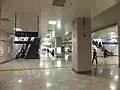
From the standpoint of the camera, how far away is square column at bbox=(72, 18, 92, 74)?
308 inches

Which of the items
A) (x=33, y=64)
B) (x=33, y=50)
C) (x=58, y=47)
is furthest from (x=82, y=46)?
(x=58, y=47)

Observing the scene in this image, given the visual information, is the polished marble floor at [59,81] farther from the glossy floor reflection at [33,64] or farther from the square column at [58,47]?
the square column at [58,47]

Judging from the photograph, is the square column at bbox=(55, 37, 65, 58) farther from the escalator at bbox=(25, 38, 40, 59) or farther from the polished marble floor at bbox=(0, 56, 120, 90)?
the polished marble floor at bbox=(0, 56, 120, 90)

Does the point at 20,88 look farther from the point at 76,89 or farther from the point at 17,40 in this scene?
the point at 17,40

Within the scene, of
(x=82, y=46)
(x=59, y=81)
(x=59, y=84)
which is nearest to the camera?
(x=59, y=84)

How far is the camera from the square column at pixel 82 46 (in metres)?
7.83

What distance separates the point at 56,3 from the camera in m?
5.36

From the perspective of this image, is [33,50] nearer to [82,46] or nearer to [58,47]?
[58,47]

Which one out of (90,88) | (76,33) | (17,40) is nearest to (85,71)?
(76,33)

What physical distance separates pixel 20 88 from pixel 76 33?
453cm

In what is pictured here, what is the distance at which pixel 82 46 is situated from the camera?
794 centimetres

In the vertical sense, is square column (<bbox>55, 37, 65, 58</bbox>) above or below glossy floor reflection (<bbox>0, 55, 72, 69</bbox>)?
above

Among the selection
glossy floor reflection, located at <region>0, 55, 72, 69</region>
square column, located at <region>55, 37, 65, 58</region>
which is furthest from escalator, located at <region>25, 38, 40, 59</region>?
glossy floor reflection, located at <region>0, 55, 72, 69</region>

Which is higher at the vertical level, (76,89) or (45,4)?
(45,4)
